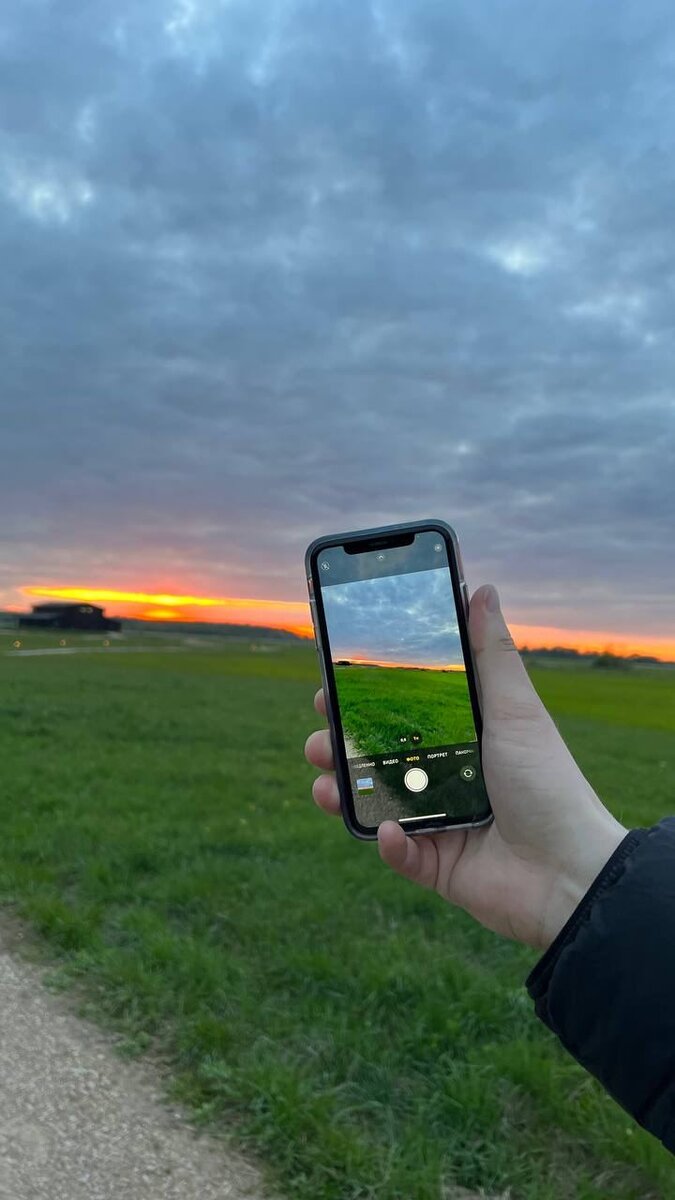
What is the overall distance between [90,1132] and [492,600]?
9.83 ft

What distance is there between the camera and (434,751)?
9.95 feet

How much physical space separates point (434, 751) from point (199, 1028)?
8.49 feet

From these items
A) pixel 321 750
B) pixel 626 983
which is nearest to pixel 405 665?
pixel 321 750

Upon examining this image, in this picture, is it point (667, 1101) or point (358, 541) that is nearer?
point (667, 1101)

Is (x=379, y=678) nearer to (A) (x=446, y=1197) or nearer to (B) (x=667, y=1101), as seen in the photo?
(B) (x=667, y=1101)

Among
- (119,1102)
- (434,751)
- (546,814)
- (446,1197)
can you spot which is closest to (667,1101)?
(546,814)

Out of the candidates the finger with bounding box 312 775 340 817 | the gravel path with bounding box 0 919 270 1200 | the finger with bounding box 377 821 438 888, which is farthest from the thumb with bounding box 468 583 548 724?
the gravel path with bounding box 0 919 270 1200

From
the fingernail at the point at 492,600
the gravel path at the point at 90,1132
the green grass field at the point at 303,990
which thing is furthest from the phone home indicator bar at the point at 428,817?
the gravel path at the point at 90,1132

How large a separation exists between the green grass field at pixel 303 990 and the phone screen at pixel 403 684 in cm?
180

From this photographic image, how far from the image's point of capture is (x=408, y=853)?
9.77ft

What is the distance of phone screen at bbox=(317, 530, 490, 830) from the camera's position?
3.01 metres

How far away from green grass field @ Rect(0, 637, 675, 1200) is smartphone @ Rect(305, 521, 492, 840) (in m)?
1.78

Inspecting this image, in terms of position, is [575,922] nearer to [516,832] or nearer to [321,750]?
[516,832]

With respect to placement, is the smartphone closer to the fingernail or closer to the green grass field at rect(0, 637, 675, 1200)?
the fingernail
